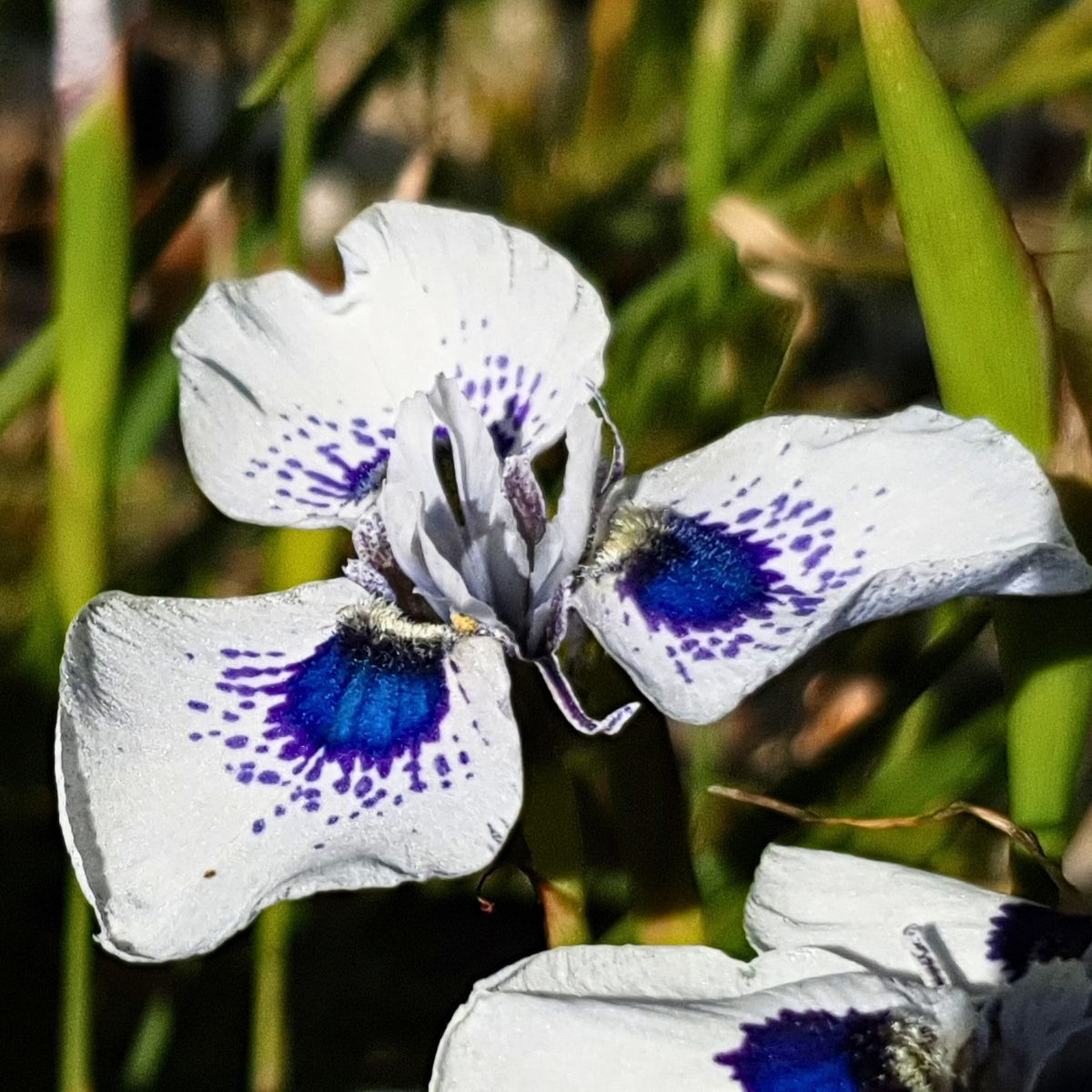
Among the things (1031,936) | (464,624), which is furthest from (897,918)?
(464,624)

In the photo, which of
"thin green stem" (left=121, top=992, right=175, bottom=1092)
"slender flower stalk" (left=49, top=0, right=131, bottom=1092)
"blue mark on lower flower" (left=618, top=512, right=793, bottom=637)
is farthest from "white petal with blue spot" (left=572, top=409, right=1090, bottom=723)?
"thin green stem" (left=121, top=992, right=175, bottom=1092)

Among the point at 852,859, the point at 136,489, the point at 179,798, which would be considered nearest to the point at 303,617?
the point at 179,798

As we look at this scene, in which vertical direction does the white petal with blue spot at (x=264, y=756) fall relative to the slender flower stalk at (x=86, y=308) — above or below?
below

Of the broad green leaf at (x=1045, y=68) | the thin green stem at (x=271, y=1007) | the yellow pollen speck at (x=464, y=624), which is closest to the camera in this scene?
the yellow pollen speck at (x=464, y=624)

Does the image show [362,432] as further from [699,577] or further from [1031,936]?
[1031,936]

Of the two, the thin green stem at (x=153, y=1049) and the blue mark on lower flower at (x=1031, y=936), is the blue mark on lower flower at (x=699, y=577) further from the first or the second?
the thin green stem at (x=153, y=1049)

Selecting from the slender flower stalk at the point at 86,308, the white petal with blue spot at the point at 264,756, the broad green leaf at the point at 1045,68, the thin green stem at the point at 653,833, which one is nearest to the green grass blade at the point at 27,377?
the slender flower stalk at the point at 86,308
